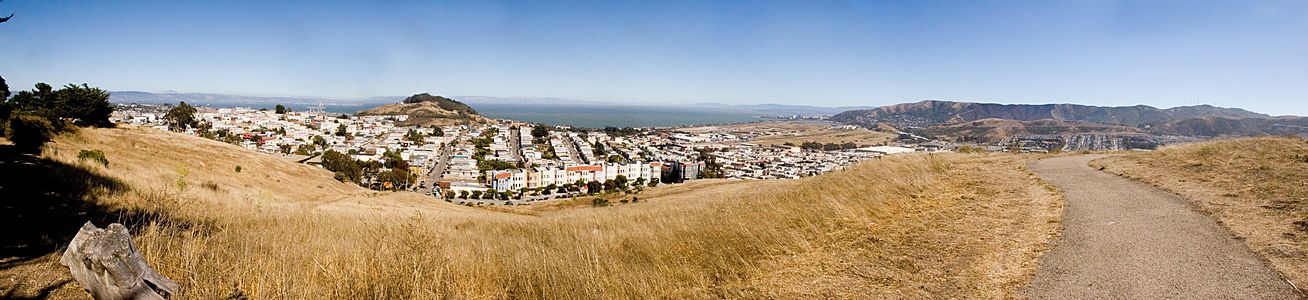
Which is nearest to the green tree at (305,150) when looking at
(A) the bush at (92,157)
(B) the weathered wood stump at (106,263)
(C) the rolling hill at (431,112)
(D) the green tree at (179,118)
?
(D) the green tree at (179,118)

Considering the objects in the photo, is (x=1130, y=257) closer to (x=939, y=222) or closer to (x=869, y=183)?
(x=939, y=222)

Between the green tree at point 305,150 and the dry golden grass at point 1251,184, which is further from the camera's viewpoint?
the green tree at point 305,150

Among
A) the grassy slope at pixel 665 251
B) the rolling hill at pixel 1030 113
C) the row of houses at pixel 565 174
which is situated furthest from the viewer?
the rolling hill at pixel 1030 113

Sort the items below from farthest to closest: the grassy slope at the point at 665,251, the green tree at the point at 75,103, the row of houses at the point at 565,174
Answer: the row of houses at the point at 565,174 < the green tree at the point at 75,103 < the grassy slope at the point at 665,251

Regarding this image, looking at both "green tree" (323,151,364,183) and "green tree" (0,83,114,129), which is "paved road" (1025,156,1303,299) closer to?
"green tree" (0,83,114,129)

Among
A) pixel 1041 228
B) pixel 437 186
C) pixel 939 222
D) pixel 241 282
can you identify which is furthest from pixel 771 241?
pixel 437 186

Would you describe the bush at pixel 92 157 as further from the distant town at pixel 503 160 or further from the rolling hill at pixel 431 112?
the rolling hill at pixel 431 112

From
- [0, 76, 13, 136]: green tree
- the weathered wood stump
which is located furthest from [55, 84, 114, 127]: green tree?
the weathered wood stump
